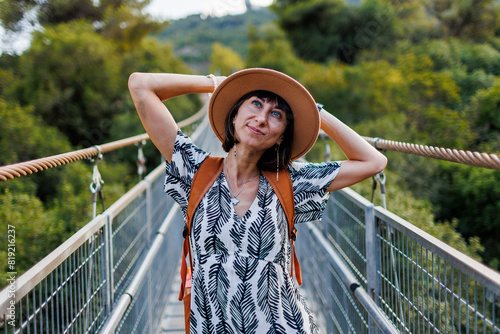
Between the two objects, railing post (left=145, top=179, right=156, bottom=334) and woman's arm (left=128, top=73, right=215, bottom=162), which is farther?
railing post (left=145, top=179, right=156, bottom=334)

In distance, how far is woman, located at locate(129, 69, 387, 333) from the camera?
1.40 m

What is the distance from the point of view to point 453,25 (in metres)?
20.4

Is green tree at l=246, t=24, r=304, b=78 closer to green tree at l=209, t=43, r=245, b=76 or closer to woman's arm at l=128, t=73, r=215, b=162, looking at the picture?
woman's arm at l=128, t=73, r=215, b=162

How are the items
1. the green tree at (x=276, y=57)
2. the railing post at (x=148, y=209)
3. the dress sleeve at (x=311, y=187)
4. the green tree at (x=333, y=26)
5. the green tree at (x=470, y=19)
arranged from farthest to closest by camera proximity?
1. the green tree at (x=333, y=26)
2. the green tree at (x=276, y=57)
3. the green tree at (x=470, y=19)
4. the railing post at (x=148, y=209)
5. the dress sleeve at (x=311, y=187)

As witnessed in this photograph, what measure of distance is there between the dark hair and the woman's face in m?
0.02

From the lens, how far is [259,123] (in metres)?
1.46

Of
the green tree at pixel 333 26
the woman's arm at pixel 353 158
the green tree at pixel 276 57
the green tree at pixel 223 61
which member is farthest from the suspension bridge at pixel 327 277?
the green tree at pixel 223 61

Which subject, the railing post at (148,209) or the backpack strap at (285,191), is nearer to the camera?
the backpack strap at (285,191)

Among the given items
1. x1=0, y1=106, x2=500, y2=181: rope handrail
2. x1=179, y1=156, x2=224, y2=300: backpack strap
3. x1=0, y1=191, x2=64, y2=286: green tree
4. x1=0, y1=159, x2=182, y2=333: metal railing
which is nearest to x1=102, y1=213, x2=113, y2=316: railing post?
x1=0, y1=159, x2=182, y2=333: metal railing

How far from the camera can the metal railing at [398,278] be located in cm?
113

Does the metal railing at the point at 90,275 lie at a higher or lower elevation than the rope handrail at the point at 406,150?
lower

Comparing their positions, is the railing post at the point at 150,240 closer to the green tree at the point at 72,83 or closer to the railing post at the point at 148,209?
the railing post at the point at 148,209

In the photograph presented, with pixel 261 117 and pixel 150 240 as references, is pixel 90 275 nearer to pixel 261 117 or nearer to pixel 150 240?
pixel 261 117

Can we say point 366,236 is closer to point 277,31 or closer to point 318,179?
point 318,179
